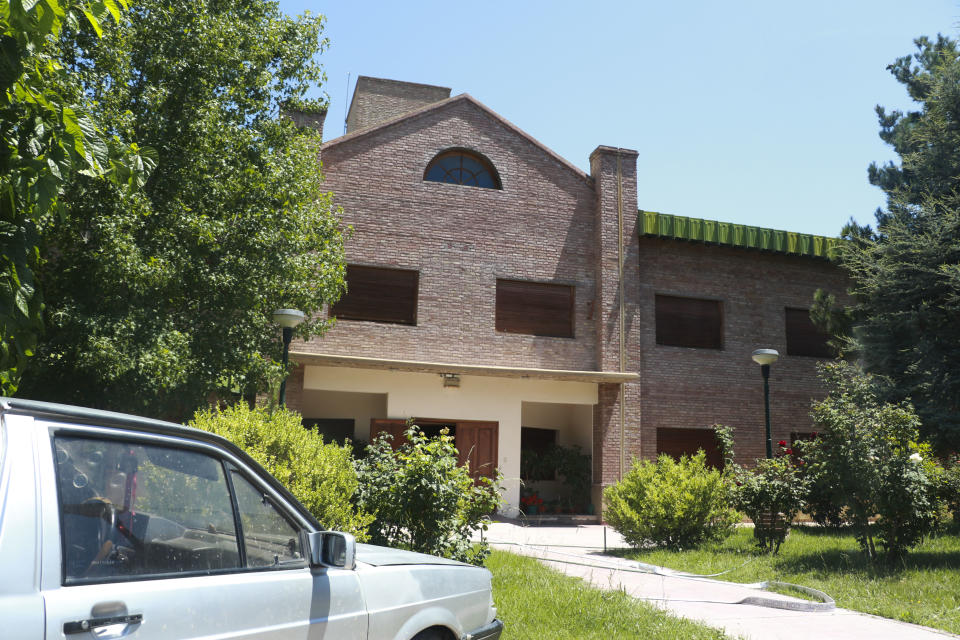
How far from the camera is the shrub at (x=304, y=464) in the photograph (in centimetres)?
720

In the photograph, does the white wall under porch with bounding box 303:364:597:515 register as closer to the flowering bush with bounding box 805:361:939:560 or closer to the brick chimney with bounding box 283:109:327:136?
the brick chimney with bounding box 283:109:327:136

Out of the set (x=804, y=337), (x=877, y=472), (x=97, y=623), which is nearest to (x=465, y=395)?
(x=877, y=472)

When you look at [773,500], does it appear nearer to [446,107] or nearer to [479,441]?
[479,441]

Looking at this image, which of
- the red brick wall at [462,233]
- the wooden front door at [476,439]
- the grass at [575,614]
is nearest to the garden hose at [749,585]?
the grass at [575,614]

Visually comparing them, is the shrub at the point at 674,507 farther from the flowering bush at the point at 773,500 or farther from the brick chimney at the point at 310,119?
the brick chimney at the point at 310,119

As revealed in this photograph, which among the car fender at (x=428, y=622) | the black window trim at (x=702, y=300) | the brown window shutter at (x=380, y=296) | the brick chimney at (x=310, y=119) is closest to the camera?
Answer: the car fender at (x=428, y=622)

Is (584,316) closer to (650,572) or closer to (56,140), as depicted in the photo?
(650,572)

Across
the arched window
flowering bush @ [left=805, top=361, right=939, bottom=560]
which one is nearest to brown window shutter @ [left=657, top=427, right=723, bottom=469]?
the arched window

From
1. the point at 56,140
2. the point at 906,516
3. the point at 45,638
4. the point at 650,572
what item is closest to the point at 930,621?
the point at 906,516

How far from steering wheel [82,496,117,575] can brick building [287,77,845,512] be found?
43.7 feet

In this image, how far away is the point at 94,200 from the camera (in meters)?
11.1

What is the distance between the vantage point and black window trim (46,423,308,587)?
215 centimetres

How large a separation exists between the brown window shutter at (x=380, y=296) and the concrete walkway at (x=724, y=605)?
6434 millimetres

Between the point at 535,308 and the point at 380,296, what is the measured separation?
3919mm
